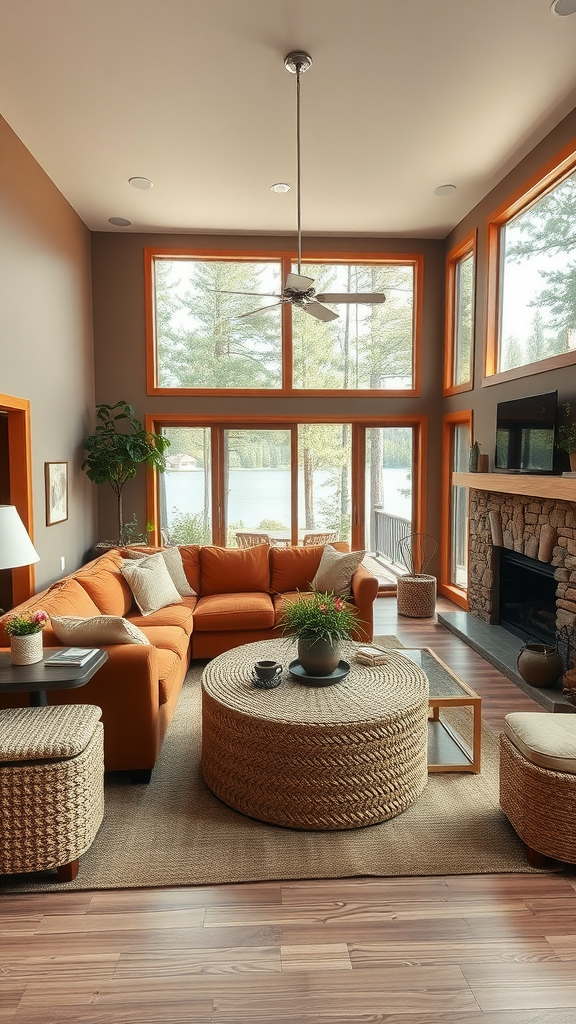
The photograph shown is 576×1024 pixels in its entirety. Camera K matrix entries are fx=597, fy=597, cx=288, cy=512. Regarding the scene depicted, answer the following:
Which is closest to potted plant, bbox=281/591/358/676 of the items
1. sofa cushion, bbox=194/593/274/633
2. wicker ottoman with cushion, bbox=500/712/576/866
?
wicker ottoman with cushion, bbox=500/712/576/866

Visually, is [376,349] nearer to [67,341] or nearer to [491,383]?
[491,383]

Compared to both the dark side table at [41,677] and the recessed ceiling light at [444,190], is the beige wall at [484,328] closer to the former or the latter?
the recessed ceiling light at [444,190]

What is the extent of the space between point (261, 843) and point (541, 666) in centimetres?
226

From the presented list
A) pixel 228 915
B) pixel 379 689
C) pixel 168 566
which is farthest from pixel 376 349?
pixel 228 915

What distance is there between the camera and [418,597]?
5.98 metres

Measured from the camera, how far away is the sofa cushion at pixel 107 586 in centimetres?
392

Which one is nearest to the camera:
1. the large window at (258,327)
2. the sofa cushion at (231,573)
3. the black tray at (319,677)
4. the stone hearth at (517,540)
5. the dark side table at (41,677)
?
the dark side table at (41,677)

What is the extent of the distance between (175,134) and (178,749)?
13.7 ft

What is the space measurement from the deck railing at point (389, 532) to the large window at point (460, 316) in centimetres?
154

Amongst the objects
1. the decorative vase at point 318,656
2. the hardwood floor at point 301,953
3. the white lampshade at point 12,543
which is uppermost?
the white lampshade at point 12,543

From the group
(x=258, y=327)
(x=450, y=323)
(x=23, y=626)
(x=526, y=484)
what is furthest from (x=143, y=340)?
(x=23, y=626)

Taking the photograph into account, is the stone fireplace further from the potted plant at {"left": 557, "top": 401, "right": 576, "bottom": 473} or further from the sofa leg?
the sofa leg

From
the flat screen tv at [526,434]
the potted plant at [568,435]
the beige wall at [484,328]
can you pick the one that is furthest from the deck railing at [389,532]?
the potted plant at [568,435]

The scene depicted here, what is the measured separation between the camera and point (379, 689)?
2.83 meters
